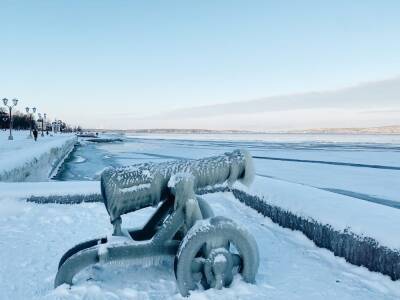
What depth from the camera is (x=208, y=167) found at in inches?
148

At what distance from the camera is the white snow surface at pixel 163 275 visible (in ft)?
11.2

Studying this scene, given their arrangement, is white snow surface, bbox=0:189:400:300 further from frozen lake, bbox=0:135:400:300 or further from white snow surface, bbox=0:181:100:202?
white snow surface, bbox=0:181:100:202

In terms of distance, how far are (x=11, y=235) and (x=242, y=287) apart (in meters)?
3.49

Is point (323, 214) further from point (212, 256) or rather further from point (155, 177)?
point (155, 177)

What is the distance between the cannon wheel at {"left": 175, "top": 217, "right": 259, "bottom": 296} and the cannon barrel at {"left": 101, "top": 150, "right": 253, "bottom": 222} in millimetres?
481

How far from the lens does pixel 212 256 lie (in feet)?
11.1

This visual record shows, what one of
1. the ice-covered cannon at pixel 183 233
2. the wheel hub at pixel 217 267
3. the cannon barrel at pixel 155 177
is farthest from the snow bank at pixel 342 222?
the wheel hub at pixel 217 267

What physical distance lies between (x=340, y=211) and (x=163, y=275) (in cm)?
227

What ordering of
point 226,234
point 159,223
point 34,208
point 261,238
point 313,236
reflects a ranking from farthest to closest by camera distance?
point 34,208 → point 261,238 → point 313,236 → point 159,223 → point 226,234

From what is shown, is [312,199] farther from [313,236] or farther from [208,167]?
[208,167]

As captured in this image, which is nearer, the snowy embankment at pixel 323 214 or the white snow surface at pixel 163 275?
the white snow surface at pixel 163 275

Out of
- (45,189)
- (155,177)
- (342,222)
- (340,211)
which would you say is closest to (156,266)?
(155,177)

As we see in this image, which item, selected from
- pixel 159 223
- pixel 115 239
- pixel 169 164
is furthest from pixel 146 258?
pixel 169 164

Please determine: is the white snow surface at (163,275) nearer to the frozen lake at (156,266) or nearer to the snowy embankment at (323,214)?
the frozen lake at (156,266)
